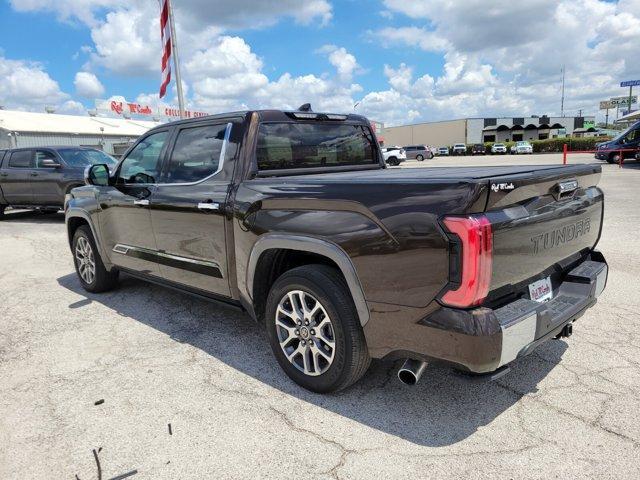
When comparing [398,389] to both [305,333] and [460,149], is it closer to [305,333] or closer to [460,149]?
[305,333]

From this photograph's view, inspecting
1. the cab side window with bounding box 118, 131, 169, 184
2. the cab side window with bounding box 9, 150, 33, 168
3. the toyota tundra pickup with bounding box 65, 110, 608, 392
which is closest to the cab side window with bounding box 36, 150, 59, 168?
the cab side window with bounding box 9, 150, 33, 168

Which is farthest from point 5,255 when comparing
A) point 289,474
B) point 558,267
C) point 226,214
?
point 558,267

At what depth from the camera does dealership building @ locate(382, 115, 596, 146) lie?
261 feet

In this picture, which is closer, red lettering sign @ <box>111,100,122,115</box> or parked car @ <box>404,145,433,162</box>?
red lettering sign @ <box>111,100,122,115</box>

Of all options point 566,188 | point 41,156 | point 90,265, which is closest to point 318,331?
point 566,188

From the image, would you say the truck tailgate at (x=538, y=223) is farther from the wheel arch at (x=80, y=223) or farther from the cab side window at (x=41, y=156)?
the cab side window at (x=41, y=156)

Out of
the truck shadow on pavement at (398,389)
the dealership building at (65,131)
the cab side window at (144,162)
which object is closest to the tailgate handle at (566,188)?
the truck shadow on pavement at (398,389)

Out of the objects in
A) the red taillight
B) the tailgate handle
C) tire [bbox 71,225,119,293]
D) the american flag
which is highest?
the american flag

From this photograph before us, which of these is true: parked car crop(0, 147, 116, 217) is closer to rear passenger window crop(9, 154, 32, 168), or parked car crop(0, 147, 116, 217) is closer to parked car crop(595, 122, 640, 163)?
rear passenger window crop(9, 154, 32, 168)

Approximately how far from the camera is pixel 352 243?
8.82 feet

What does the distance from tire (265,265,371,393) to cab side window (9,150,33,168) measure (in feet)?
37.0

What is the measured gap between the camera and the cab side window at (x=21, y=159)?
12016 mm

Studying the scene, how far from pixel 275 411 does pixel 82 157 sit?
10.6m

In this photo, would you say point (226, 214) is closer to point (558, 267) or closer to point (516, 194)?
point (516, 194)
